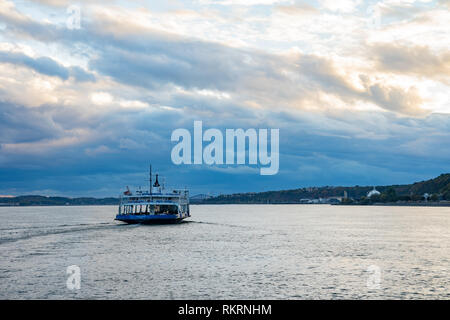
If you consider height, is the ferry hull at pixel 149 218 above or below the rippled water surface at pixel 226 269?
above

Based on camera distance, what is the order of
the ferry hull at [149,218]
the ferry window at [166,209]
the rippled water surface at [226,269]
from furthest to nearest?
the ferry window at [166,209], the ferry hull at [149,218], the rippled water surface at [226,269]

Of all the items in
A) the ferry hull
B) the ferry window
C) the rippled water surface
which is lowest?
the rippled water surface

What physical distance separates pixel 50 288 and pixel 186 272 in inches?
558

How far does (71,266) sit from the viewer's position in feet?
174

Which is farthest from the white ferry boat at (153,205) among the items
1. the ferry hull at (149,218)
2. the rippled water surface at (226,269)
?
the rippled water surface at (226,269)

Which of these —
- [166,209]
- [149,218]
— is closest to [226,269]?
[149,218]

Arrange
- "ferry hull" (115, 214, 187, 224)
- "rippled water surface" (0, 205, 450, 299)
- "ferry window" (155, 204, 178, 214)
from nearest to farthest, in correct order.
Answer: "rippled water surface" (0, 205, 450, 299) → "ferry hull" (115, 214, 187, 224) → "ferry window" (155, 204, 178, 214)

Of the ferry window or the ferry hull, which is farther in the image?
the ferry window

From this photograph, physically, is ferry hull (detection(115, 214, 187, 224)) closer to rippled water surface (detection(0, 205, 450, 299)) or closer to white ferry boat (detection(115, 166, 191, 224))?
white ferry boat (detection(115, 166, 191, 224))

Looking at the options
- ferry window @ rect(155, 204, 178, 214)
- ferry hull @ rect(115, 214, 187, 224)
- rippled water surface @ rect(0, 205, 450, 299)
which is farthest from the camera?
ferry window @ rect(155, 204, 178, 214)

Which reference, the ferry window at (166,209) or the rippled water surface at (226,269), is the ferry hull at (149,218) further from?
the rippled water surface at (226,269)

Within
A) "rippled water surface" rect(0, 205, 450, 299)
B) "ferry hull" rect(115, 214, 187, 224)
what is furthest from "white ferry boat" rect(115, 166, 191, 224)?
"rippled water surface" rect(0, 205, 450, 299)
